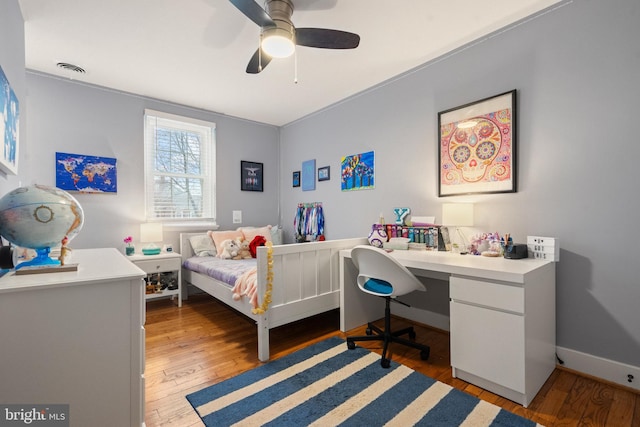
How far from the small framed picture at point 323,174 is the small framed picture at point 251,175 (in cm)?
106

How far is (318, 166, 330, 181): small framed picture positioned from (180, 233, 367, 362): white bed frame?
1254 mm

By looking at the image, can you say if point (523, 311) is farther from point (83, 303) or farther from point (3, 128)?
point (3, 128)

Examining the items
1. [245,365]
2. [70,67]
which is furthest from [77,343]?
[70,67]

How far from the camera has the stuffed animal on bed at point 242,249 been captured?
344 centimetres

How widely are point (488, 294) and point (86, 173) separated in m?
3.87

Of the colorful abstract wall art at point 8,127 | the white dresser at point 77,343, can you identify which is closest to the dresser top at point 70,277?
the white dresser at point 77,343

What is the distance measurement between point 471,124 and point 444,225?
87 cm

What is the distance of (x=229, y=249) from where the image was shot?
3420 mm

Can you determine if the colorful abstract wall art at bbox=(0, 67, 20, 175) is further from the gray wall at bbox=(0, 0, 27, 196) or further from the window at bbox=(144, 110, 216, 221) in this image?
the window at bbox=(144, 110, 216, 221)

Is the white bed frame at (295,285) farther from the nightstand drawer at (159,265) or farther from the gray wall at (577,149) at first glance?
the gray wall at (577,149)

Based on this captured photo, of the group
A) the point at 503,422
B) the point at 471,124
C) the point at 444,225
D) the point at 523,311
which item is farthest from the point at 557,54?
the point at 503,422

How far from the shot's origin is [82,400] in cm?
104

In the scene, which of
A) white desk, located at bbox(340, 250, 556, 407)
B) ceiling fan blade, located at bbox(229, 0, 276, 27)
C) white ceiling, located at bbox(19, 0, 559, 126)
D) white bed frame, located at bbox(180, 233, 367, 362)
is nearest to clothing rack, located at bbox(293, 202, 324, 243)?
white bed frame, located at bbox(180, 233, 367, 362)

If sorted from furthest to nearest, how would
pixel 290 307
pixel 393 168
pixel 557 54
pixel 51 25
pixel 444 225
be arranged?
pixel 393 168 → pixel 444 225 → pixel 290 307 → pixel 51 25 → pixel 557 54
